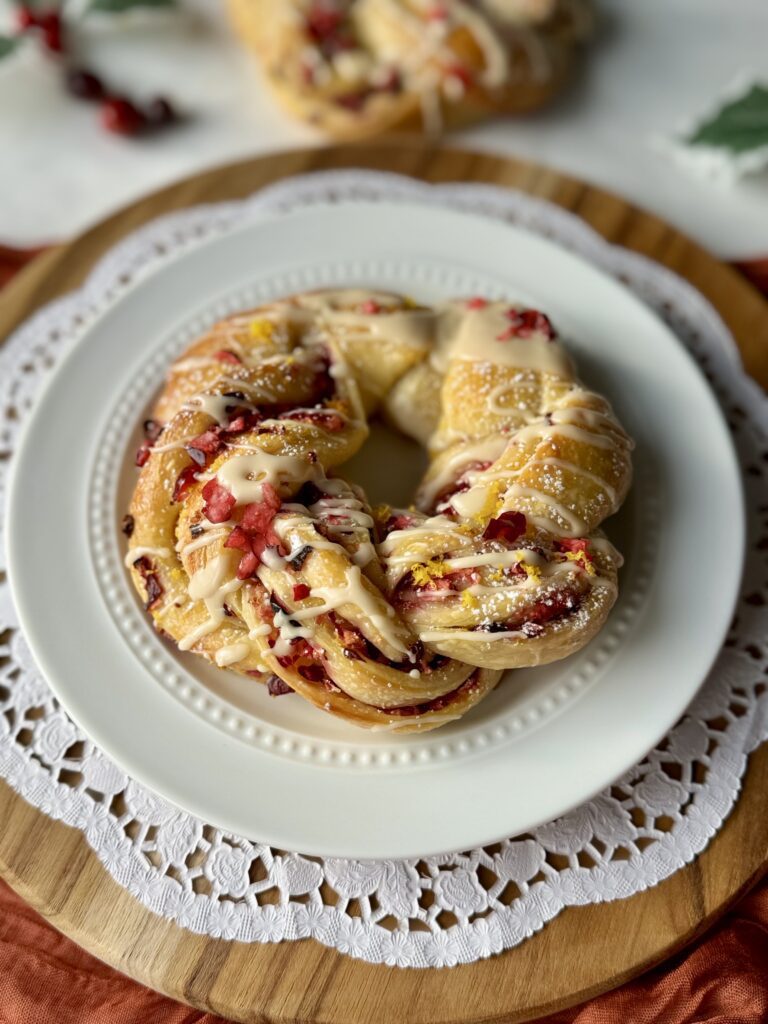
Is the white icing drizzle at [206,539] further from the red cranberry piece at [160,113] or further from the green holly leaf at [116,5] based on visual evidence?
the green holly leaf at [116,5]

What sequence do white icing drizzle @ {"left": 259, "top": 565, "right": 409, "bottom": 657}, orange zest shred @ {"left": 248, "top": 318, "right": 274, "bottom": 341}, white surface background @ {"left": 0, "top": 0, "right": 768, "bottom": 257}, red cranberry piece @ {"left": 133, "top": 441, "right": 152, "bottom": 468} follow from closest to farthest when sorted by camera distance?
white icing drizzle @ {"left": 259, "top": 565, "right": 409, "bottom": 657}, red cranberry piece @ {"left": 133, "top": 441, "right": 152, "bottom": 468}, orange zest shred @ {"left": 248, "top": 318, "right": 274, "bottom": 341}, white surface background @ {"left": 0, "top": 0, "right": 768, "bottom": 257}

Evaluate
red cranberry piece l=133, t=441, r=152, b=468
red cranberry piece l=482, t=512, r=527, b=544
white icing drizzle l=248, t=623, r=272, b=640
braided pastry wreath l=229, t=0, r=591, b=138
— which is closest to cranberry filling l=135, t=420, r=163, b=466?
red cranberry piece l=133, t=441, r=152, b=468

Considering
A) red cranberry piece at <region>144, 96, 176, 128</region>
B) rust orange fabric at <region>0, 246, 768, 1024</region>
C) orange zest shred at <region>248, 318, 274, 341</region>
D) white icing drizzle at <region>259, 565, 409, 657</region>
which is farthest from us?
red cranberry piece at <region>144, 96, 176, 128</region>

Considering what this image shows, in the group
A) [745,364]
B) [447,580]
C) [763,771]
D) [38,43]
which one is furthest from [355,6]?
[763,771]

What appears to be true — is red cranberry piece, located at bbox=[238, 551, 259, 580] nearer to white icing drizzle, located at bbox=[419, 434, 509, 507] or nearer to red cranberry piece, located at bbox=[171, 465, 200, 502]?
red cranberry piece, located at bbox=[171, 465, 200, 502]

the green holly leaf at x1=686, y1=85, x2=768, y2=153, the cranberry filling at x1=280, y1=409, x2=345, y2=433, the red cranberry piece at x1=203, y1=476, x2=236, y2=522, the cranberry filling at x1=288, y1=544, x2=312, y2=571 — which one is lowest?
the cranberry filling at x1=288, y1=544, x2=312, y2=571

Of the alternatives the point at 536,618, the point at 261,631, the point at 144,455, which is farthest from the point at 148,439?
the point at 536,618

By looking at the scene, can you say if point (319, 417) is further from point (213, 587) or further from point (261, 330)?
point (213, 587)
